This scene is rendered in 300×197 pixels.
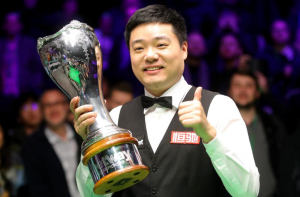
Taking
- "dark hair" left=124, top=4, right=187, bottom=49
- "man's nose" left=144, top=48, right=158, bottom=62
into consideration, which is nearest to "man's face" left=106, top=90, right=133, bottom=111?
"dark hair" left=124, top=4, right=187, bottom=49

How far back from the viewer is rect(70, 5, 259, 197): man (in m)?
1.92

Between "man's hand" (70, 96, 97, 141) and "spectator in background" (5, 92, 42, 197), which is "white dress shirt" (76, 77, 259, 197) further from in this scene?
"spectator in background" (5, 92, 42, 197)

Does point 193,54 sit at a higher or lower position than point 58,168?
higher

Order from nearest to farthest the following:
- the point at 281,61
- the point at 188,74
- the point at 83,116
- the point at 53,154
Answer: the point at 83,116
the point at 53,154
the point at 188,74
the point at 281,61

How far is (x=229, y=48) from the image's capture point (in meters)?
5.18

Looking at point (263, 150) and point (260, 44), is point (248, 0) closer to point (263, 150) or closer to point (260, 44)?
point (260, 44)

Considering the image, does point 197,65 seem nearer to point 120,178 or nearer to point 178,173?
point 178,173

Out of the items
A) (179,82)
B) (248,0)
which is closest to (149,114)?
(179,82)

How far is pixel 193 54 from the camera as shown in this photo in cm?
512

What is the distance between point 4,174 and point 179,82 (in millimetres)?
2241

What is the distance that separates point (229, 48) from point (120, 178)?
11.7ft

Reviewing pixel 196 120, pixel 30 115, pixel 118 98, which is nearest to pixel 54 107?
pixel 118 98

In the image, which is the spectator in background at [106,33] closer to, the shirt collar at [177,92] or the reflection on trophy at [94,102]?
the shirt collar at [177,92]

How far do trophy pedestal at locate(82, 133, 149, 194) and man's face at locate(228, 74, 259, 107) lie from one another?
230 cm
